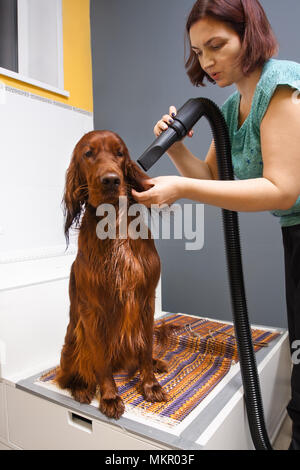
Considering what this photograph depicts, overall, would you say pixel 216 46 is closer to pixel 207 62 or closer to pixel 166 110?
pixel 207 62

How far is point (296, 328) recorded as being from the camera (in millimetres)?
1105

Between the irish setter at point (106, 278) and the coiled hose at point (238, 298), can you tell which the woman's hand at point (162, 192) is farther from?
the coiled hose at point (238, 298)

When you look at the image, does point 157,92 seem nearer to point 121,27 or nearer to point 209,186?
point 121,27

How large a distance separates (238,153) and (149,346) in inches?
27.0

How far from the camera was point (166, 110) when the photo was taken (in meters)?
2.28

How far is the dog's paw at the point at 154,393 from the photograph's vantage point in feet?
3.49

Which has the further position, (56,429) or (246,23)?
(56,429)

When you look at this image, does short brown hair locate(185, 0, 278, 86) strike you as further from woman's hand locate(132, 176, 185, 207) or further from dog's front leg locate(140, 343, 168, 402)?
dog's front leg locate(140, 343, 168, 402)

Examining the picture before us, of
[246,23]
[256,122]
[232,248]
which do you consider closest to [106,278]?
[232,248]

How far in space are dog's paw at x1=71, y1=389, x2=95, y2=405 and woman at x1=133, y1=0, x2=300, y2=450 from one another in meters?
0.64

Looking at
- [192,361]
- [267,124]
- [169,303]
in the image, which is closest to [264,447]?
[192,361]

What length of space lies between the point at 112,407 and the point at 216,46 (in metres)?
1.06

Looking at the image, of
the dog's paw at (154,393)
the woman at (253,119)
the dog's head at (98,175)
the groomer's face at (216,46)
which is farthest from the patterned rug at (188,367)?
the groomer's face at (216,46)

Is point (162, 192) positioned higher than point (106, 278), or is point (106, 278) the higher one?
point (162, 192)
